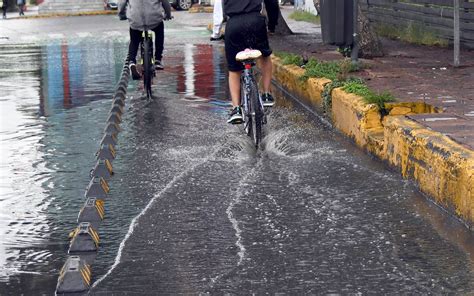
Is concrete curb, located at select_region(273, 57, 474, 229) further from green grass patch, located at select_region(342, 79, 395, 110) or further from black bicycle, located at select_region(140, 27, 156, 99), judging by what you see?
black bicycle, located at select_region(140, 27, 156, 99)

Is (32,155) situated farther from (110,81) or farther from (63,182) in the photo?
(110,81)

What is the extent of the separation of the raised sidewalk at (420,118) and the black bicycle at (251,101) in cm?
93

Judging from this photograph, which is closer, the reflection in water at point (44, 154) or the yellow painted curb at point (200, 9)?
the reflection in water at point (44, 154)

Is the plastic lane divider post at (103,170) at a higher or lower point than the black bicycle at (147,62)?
lower

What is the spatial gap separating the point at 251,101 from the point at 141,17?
430cm

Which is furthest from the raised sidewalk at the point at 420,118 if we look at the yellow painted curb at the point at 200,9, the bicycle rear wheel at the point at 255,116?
the yellow painted curb at the point at 200,9

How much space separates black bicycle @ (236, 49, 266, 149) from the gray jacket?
3.81 metres

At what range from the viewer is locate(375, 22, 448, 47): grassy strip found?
18.6 m

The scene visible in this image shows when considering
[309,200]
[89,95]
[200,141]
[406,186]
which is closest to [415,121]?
[406,186]

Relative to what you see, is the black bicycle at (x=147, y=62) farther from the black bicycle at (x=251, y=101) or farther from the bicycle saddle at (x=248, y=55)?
the bicycle saddle at (x=248, y=55)

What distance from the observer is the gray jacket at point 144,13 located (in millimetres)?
13656

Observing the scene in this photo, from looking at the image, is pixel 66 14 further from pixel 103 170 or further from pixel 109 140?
pixel 103 170

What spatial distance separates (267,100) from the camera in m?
10.3

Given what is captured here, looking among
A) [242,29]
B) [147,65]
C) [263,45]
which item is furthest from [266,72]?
[147,65]
